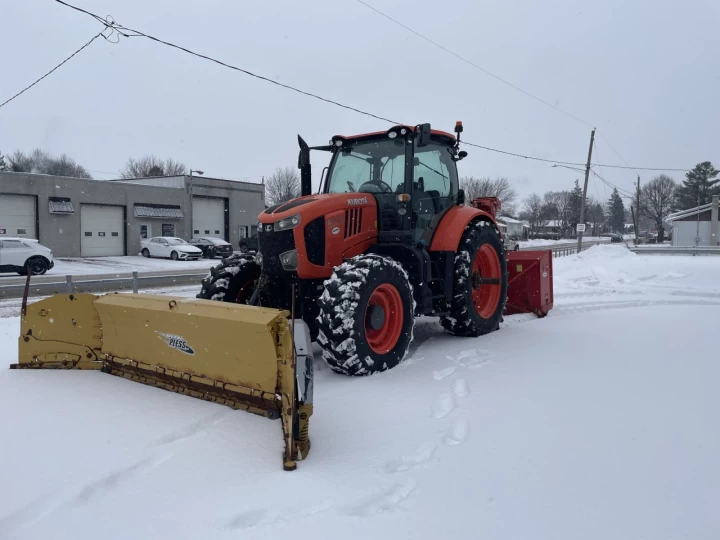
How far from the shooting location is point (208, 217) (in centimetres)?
3881

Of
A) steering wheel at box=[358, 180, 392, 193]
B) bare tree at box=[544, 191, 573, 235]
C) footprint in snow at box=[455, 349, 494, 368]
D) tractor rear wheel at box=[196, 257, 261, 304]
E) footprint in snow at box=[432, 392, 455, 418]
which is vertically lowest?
footprint in snow at box=[432, 392, 455, 418]

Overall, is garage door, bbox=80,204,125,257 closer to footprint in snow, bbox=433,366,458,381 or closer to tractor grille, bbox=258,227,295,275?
tractor grille, bbox=258,227,295,275

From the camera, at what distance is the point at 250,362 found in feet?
13.4

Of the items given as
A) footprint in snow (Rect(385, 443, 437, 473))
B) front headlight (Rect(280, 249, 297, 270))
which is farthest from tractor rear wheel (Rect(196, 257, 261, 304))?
footprint in snow (Rect(385, 443, 437, 473))

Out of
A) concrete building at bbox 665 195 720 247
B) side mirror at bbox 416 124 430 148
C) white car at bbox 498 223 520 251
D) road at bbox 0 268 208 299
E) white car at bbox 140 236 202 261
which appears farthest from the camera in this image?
concrete building at bbox 665 195 720 247

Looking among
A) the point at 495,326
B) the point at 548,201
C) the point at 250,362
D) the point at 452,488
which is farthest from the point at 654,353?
the point at 548,201

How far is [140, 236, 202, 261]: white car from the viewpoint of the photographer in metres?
30.5

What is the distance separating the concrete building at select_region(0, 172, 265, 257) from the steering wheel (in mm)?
28328

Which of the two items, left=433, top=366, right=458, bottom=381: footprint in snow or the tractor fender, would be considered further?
the tractor fender

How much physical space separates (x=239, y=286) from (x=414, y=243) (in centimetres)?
201

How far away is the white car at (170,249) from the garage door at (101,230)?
2245mm

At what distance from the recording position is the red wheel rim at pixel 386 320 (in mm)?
5500

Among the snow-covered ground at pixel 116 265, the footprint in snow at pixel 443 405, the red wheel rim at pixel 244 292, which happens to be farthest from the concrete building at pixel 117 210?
the footprint in snow at pixel 443 405

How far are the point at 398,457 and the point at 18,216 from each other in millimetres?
31747
